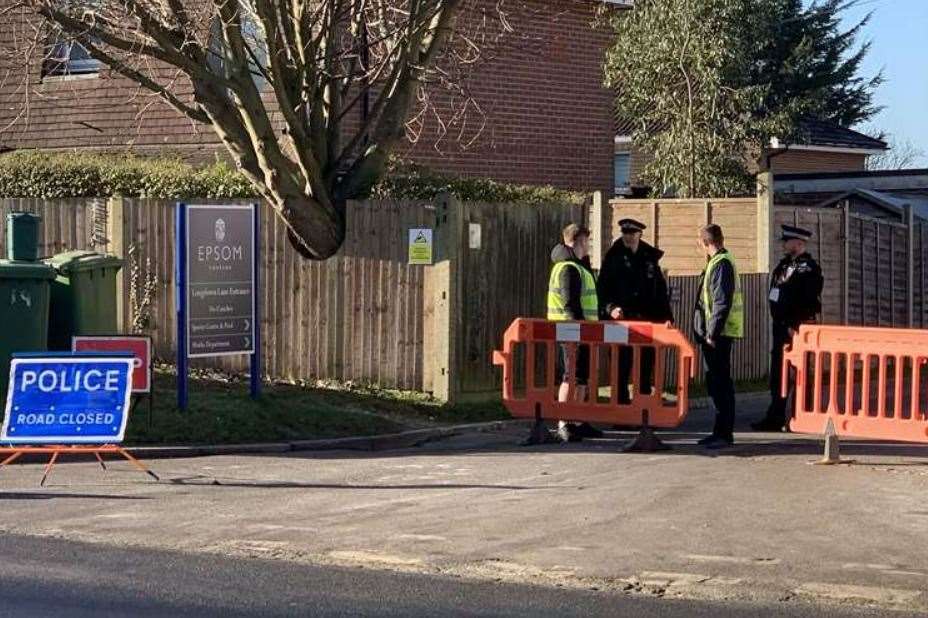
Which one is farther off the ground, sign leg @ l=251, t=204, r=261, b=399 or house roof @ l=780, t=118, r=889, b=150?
house roof @ l=780, t=118, r=889, b=150

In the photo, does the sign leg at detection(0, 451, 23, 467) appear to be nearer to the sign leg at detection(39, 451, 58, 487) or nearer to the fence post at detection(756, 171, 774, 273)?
the sign leg at detection(39, 451, 58, 487)

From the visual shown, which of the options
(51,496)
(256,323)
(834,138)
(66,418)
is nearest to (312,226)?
(256,323)

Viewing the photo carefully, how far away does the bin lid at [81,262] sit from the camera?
51.5 feet

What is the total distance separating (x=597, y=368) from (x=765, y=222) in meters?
6.39

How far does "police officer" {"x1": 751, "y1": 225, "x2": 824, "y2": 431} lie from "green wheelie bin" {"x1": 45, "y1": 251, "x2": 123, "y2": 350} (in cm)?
683

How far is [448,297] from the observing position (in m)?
16.6

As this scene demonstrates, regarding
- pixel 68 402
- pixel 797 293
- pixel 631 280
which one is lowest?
pixel 68 402

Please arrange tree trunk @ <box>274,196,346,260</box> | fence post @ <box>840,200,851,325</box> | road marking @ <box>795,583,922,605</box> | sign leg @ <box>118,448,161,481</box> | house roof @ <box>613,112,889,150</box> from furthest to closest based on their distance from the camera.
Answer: house roof @ <box>613,112,889,150</box>
fence post @ <box>840,200,851,325</box>
tree trunk @ <box>274,196,346,260</box>
sign leg @ <box>118,448,161,481</box>
road marking @ <box>795,583,922,605</box>

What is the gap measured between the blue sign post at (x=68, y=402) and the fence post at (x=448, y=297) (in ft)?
15.8

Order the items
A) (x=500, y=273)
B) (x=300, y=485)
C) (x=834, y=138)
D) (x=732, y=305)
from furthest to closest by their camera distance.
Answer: (x=834, y=138), (x=500, y=273), (x=732, y=305), (x=300, y=485)

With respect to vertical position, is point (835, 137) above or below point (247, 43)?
above

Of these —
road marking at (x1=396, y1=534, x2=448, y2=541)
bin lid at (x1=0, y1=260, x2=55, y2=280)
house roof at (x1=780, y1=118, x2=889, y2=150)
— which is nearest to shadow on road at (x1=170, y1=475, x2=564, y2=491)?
road marking at (x1=396, y1=534, x2=448, y2=541)

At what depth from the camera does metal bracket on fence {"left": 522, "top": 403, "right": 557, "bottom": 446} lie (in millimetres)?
14742

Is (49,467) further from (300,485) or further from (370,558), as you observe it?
(370,558)
